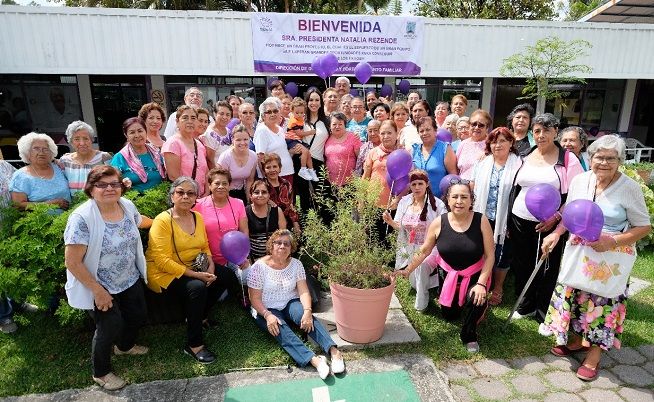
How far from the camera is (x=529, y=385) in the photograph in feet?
9.93

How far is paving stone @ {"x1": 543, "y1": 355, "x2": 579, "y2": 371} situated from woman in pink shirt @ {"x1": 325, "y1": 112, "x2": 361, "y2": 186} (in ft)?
8.51

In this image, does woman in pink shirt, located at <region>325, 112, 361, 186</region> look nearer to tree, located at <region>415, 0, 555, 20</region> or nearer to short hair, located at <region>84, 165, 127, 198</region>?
short hair, located at <region>84, 165, 127, 198</region>

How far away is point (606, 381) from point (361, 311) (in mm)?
1884

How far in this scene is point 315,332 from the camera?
→ 340 centimetres

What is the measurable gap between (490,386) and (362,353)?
3.22 feet

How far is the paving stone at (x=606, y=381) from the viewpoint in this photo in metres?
3.03

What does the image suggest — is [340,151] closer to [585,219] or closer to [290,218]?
[290,218]

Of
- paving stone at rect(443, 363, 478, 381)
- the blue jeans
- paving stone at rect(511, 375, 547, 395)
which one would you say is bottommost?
paving stone at rect(443, 363, 478, 381)

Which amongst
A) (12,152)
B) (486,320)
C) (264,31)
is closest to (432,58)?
(264,31)

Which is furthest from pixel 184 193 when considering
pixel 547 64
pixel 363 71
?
pixel 547 64

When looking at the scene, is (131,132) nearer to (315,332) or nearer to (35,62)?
(315,332)

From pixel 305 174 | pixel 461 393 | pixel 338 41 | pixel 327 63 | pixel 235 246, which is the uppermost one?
pixel 338 41

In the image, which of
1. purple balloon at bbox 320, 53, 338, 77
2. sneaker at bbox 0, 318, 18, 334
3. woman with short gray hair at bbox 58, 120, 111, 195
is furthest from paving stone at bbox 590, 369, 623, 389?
purple balloon at bbox 320, 53, 338, 77

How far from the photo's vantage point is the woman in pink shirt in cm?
473
